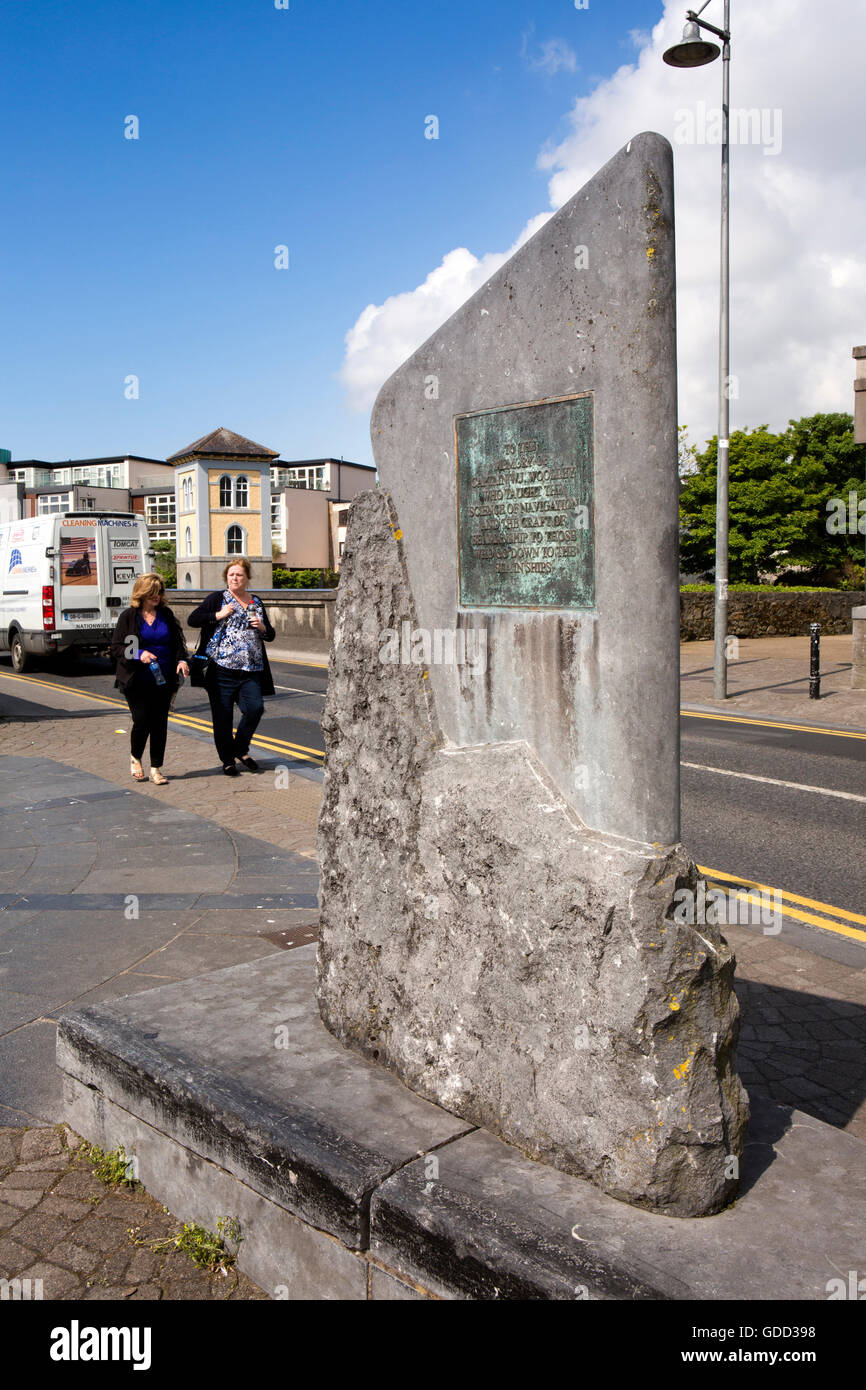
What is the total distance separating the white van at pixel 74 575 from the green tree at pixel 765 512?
28516mm

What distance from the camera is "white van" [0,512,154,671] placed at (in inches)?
727

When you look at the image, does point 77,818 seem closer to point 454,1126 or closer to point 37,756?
point 37,756

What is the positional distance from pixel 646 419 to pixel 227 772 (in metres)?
7.55

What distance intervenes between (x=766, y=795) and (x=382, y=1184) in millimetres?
7053

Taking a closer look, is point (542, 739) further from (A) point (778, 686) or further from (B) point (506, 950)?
(A) point (778, 686)

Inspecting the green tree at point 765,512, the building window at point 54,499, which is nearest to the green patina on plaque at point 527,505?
the green tree at point 765,512

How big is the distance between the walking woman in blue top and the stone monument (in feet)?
18.5

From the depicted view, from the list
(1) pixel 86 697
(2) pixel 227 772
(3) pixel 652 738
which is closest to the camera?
(3) pixel 652 738

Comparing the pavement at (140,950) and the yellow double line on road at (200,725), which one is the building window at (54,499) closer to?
the yellow double line on road at (200,725)

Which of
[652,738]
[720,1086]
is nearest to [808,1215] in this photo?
[720,1086]

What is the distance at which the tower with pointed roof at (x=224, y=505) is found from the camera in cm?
6328

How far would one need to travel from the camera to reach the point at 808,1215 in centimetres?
239

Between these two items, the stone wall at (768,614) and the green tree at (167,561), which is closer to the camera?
the stone wall at (768,614)
